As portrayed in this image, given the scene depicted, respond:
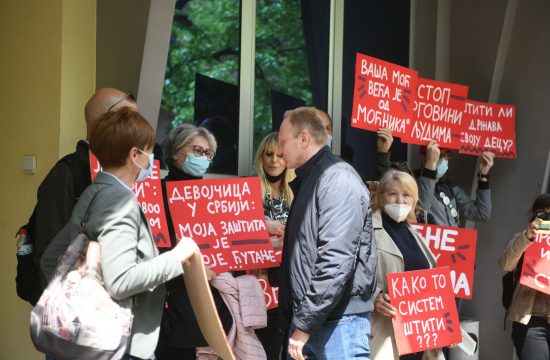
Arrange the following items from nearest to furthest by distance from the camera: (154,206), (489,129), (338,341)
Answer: (338,341) < (154,206) < (489,129)

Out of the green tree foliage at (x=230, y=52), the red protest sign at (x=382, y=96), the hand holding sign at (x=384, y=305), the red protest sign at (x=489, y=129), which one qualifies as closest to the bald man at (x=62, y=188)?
the hand holding sign at (x=384, y=305)

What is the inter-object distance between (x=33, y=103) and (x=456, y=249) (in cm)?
303

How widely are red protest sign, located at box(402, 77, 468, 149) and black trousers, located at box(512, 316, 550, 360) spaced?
5.32ft

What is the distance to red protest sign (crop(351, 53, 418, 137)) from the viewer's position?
5.83m

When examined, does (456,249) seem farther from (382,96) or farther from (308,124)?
(308,124)

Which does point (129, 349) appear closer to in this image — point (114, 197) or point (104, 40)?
point (114, 197)

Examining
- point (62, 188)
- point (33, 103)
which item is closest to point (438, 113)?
point (33, 103)

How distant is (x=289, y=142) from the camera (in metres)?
3.88

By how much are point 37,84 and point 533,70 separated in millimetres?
4621

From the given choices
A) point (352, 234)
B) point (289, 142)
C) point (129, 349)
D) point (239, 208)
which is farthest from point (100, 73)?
point (129, 349)

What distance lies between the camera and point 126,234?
281 centimetres

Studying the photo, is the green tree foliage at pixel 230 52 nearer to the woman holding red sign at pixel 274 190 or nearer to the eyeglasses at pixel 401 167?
the woman holding red sign at pixel 274 190

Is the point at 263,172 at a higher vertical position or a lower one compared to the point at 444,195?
higher

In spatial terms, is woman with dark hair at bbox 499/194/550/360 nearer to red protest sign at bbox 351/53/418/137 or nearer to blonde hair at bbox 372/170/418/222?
blonde hair at bbox 372/170/418/222
